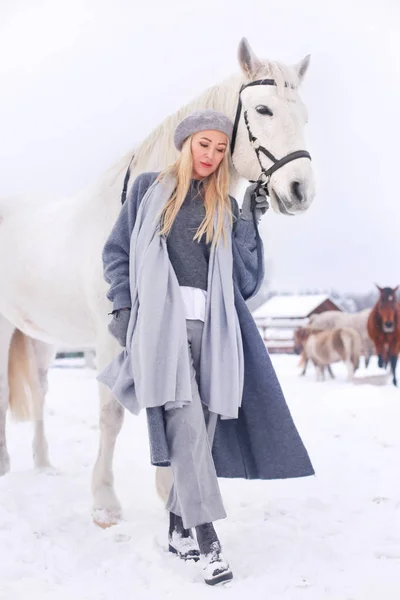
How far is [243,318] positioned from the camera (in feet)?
7.23

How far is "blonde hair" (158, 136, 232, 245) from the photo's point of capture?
2146 millimetres

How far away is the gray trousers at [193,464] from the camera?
197 centimetres

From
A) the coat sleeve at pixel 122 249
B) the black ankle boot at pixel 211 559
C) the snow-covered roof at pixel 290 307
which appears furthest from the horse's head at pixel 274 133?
the snow-covered roof at pixel 290 307

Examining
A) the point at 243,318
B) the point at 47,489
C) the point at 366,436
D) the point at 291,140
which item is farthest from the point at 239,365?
the point at 366,436

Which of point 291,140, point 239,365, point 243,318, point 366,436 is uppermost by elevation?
point 291,140

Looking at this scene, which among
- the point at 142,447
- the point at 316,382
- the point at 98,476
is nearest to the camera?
the point at 98,476

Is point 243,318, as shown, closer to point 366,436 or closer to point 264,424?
point 264,424

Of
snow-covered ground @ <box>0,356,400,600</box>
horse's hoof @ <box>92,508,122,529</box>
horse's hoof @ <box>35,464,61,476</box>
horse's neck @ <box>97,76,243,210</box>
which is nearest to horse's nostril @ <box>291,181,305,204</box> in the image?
horse's neck @ <box>97,76,243,210</box>

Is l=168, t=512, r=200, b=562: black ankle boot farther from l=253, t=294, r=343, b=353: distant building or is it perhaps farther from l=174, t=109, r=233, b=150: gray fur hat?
l=253, t=294, r=343, b=353: distant building

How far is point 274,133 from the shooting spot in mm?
2406

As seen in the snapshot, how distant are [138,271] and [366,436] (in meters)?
3.27

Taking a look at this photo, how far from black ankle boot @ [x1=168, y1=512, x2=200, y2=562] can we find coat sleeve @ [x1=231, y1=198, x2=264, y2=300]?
38.1 inches

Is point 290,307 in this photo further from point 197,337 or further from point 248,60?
point 197,337

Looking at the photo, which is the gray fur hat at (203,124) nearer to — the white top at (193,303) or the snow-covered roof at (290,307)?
the white top at (193,303)
